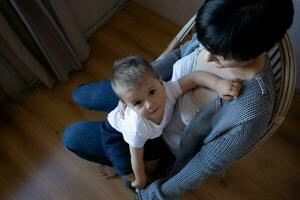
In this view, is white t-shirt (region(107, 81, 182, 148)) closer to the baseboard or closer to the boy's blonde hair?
the boy's blonde hair

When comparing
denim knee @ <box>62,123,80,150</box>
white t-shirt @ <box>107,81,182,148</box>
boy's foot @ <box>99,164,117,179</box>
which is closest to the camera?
white t-shirt @ <box>107,81,182,148</box>

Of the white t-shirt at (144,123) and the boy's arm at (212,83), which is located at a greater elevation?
the boy's arm at (212,83)

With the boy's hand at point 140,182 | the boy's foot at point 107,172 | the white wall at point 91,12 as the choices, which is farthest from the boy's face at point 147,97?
the white wall at point 91,12

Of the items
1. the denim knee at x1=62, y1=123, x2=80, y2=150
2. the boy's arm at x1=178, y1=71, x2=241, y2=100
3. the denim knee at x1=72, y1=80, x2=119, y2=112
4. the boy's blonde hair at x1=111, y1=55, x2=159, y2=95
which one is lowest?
the denim knee at x1=62, y1=123, x2=80, y2=150

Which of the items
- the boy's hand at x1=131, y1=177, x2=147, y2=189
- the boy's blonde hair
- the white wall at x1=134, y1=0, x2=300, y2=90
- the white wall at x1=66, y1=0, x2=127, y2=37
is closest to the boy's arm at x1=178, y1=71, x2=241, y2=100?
the boy's blonde hair

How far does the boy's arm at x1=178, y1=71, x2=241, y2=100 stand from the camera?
0.70 metres

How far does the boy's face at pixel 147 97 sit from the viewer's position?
0.76 metres

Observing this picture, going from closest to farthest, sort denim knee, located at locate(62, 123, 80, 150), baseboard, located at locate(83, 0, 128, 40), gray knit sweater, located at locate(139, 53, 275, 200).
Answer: gray knit sweater, located at locate(139, 53, 275, 200) → denim knee, located at locate(62, 123, 80, 150) → baseboard, located at locate(83, 0, 128, 40)

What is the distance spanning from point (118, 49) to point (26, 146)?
698 mm

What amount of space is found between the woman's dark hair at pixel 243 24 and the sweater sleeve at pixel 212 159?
0.57 ft

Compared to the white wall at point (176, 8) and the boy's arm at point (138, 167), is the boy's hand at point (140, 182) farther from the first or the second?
the white wall at point (176, 8)

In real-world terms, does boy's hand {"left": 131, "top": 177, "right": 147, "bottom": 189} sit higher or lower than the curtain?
lower

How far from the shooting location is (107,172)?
4.58 feet

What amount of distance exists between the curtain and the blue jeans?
385 millimetres
